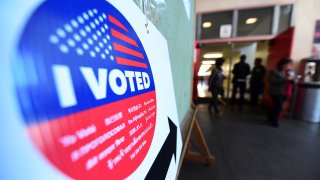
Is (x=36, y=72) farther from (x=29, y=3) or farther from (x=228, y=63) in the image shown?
(x=228, y=63)

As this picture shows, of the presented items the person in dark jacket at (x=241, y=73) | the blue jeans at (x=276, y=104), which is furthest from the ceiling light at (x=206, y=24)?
the blue jeans at (x=276, y=104)

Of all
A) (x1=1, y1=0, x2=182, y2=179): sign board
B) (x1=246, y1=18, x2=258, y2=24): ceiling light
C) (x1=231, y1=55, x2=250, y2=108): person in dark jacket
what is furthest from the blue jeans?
(x1=1, y1=0, x2=182, y2=179): sign board

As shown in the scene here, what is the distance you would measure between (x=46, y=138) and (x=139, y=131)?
18 cm

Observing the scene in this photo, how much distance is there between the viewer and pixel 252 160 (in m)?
1.80

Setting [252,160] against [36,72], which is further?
[252,160]

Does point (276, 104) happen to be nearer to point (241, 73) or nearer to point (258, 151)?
point (258, 151)

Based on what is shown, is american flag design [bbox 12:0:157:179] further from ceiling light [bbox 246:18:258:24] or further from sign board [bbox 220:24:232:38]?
ceiling light [bbox 246:18:258:24]

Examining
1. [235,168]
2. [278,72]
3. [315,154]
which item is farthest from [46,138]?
[278,72]

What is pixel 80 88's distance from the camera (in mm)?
190

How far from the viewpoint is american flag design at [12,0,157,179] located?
0.15 meters

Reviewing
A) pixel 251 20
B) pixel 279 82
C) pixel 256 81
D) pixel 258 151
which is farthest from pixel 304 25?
pixel 258 151

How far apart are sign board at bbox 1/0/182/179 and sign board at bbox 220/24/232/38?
467 cm

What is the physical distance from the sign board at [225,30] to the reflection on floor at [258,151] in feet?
8.06

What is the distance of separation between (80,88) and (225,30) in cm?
491
